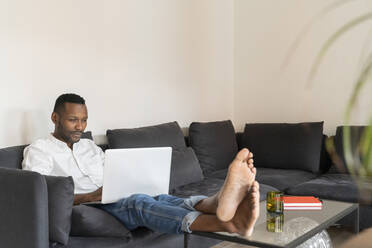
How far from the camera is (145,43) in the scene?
3824 millimetres

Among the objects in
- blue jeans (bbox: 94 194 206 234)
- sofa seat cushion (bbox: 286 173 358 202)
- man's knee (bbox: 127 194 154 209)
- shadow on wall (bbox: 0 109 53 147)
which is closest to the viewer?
blue jeans (bbox: 94 194 206 234)

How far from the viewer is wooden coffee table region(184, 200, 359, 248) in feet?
6.31

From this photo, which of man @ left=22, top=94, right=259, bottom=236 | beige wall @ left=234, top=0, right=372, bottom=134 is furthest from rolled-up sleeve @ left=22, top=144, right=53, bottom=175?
beige wall @ left=234, top=0, right=372, bottom=134

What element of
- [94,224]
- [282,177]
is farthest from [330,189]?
[94,224]

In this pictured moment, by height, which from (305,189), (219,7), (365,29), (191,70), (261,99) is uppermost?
(219,7)

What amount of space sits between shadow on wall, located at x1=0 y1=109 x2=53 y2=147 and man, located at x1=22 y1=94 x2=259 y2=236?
0.31 metres

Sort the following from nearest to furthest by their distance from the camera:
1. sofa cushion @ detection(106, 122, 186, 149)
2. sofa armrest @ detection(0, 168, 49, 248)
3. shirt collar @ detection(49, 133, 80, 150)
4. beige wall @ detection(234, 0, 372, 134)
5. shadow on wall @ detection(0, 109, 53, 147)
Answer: sofa armrest @ detection(0, 168, 49, 248)
shirt collar @ detection(49, 133, 80, 150)
shadow on wall @ detection(0, 109, 53, 147)
sofa cushion @ detection(106, 122, 186, 149)
beige wall @ detection(234, 0, 372, 134)

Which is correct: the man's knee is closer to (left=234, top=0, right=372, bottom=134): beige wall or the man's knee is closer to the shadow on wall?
the shadow on wall

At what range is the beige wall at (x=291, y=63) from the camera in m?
4.10

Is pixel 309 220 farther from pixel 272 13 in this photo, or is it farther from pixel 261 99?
pixel 272 13

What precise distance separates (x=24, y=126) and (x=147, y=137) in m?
0.88

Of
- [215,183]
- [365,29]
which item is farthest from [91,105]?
[365,29]

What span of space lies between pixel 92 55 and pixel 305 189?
1889 mm

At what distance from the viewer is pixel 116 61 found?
140 inches
